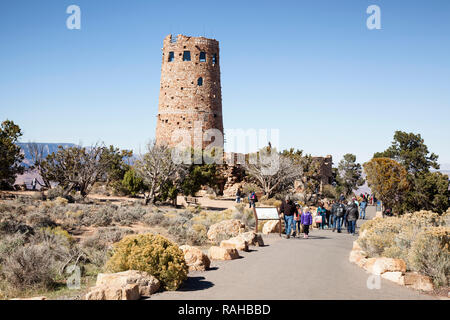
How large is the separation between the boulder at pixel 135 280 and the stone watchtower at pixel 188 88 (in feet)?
102

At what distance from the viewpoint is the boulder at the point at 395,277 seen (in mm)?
7512

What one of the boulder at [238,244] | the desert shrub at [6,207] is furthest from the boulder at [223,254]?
the desert shrub at [6,207]

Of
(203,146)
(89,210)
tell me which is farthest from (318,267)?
(203,146)

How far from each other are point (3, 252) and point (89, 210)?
10.8 meters

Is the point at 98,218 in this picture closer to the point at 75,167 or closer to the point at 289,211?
the point at 289,211

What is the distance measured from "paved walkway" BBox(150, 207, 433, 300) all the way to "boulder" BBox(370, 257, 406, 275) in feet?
0.81

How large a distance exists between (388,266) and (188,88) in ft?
105

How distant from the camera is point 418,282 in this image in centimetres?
732

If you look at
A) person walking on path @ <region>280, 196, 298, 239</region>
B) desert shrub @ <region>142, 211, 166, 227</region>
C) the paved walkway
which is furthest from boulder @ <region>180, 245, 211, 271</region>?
desert shrub @ <region>142, 211, 166, 227</region>

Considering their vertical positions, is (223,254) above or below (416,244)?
below

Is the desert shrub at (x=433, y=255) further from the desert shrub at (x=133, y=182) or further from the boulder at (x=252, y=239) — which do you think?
the desert shrub at (x=133, y=182)

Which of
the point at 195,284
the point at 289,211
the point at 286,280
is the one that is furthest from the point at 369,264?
the point at 289,211

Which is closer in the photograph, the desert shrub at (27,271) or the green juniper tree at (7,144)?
the desert shrub at (27,271)
